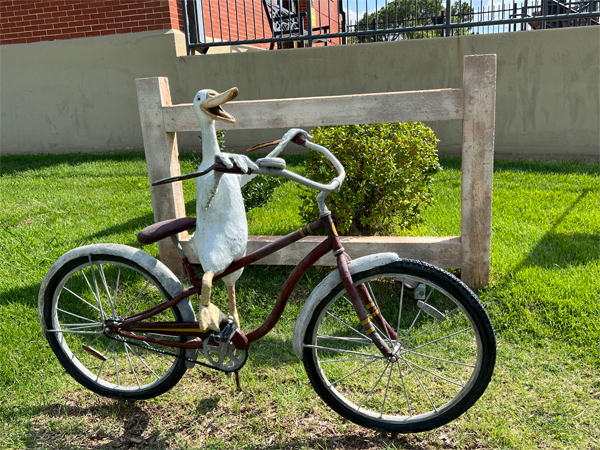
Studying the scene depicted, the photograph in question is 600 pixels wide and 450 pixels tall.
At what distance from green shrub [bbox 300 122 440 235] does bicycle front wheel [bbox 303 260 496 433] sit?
24.4 inches

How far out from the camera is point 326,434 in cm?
259

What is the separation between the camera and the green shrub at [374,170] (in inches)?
155

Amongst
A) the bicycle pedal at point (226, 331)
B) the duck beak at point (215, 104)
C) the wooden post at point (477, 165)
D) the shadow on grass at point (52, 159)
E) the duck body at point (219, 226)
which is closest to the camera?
the duck beak at point (215, 104)

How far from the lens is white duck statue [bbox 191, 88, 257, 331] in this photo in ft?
7.70

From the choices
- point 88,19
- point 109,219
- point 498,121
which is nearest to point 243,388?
point 109,219

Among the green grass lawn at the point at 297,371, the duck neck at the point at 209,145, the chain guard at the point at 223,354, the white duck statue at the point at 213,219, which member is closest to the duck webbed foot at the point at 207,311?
the white duck statue at the point at 213,219

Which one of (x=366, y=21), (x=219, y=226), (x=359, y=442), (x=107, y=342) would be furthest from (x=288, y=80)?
(x=359, y=442)

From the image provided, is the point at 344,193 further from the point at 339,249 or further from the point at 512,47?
the point at 512,47

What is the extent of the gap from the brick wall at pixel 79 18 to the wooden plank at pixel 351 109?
5621 mm

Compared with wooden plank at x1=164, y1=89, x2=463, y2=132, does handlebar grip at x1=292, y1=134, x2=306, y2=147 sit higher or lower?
lower

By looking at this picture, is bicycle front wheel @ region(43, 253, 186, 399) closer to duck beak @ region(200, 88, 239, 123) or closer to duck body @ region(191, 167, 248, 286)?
duck body @ region(191, 167, 248, 286)

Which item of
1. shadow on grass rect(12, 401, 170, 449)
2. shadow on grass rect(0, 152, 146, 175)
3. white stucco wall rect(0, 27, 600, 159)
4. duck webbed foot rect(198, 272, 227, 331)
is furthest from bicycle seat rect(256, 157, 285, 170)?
shadow on grass rect(0, 152, 146, 175)

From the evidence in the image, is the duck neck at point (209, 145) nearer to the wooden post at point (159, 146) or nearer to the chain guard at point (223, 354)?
the chain guard at point (223, 354)

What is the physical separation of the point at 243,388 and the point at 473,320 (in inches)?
56.8
